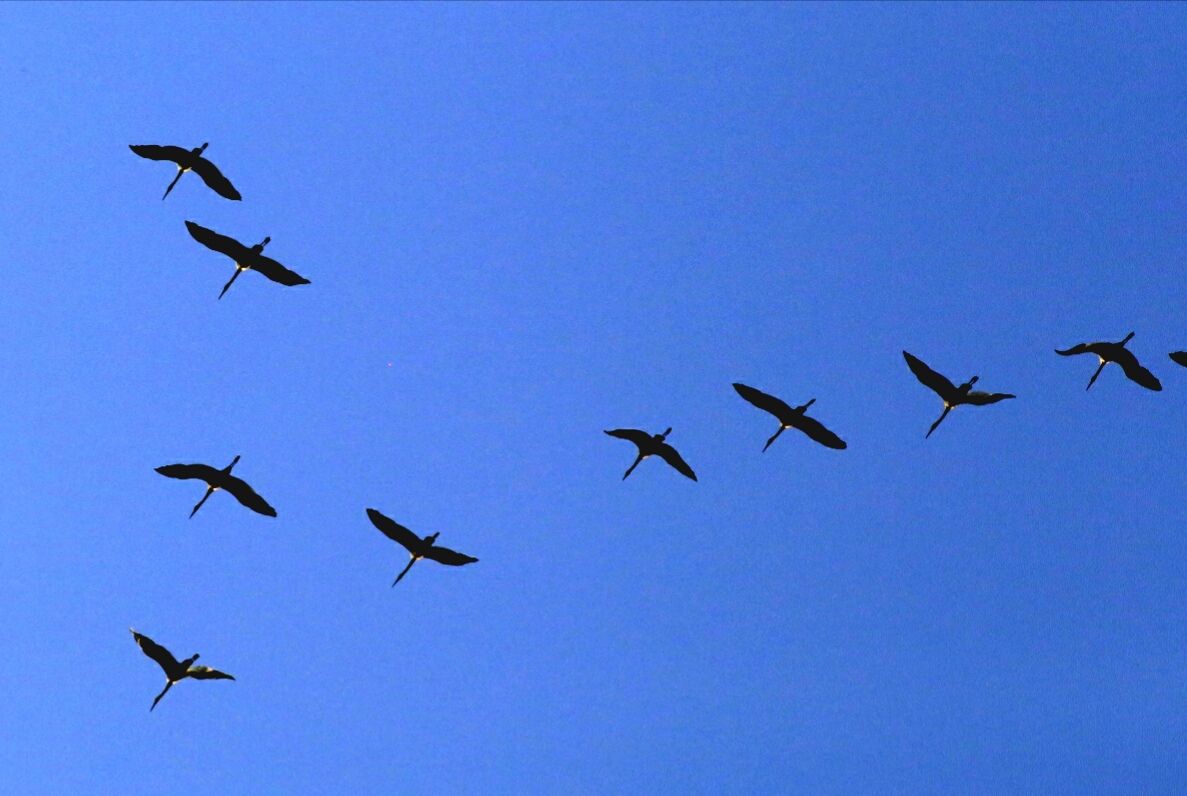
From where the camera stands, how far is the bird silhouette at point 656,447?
75.1 meters

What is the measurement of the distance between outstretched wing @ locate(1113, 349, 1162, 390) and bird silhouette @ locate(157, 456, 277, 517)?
37544mm

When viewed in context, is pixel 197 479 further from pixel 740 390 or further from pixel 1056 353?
pixel 1056 353

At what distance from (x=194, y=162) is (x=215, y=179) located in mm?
1154

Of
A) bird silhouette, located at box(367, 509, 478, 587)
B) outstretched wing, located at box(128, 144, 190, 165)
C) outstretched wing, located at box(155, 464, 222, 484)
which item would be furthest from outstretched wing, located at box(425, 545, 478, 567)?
outstretched wing, located at box(128, 144, 190, 165)

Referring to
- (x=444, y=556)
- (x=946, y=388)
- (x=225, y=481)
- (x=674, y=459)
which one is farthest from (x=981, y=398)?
(x=225, y=481)

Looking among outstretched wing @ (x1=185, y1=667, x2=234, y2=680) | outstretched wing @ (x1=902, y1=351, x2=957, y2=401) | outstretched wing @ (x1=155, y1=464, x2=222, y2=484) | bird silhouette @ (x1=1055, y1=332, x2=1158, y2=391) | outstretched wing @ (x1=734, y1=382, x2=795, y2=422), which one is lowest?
outstretched wing @ (x1=185, y1=667, x2=234, y2=680)

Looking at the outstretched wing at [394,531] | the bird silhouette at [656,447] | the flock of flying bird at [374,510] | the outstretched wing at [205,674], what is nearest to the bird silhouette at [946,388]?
the flock of flying bird at [374,510]

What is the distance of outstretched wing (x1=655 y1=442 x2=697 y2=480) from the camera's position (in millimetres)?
76250

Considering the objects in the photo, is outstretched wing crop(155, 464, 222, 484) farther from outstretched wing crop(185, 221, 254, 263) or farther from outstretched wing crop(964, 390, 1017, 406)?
outstretched wing crop(964, 390, 1017, 406)

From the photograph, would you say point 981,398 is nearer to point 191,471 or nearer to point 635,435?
point 635,435

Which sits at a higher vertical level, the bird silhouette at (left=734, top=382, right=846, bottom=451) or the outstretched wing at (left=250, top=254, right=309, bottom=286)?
the bird silhouette at (left=734, top=382, right=846, bottom=451)

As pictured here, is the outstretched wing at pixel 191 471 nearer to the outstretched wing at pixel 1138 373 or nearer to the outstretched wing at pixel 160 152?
the outstretched wing at pixel 160 152

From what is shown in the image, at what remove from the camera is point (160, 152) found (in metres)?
72.5

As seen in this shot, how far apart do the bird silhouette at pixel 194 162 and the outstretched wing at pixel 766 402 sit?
75.3 ft
